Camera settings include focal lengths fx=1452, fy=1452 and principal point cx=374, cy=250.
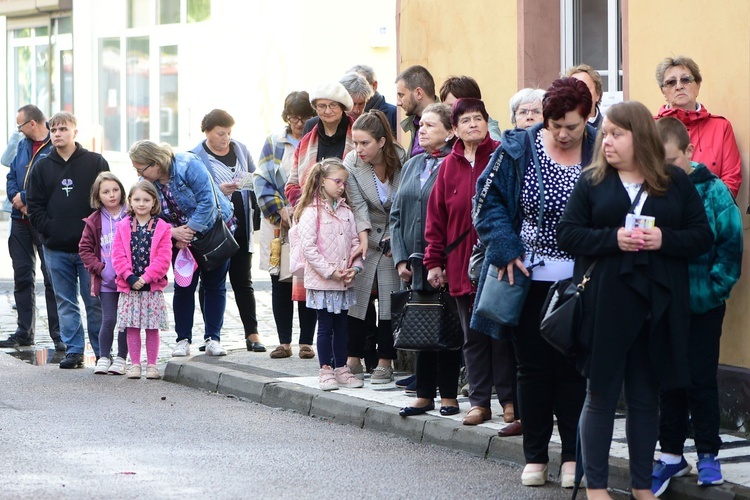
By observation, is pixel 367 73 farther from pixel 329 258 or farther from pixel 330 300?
pixel 330 300

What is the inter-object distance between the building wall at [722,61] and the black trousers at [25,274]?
6475 millimetres

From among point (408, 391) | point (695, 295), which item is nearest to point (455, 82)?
point (408, 391)

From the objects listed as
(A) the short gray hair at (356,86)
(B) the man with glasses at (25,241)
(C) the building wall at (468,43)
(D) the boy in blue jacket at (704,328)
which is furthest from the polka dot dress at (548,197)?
(B) the man with glasses at (25,241)

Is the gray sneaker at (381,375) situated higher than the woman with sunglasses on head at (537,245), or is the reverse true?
the woman with sunglasses on head at (537,245)

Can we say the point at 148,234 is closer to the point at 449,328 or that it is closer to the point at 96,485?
the point at 449,328

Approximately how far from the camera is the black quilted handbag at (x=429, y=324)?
27.0ft

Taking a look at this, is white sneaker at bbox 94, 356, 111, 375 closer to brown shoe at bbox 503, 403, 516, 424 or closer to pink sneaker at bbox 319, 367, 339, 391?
pink sneaker at bbox 319, 367, 339, 391

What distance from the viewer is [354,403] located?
9070 mm

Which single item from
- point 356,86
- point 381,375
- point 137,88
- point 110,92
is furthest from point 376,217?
point 110,92

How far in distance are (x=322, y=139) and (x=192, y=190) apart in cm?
141

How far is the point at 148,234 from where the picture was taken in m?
10.9

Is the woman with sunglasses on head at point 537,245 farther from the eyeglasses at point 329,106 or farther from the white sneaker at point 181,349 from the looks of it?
the white sneaker at point 181,349

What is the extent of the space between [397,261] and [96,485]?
2673mm

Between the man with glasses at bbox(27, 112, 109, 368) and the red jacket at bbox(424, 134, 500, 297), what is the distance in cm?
440
